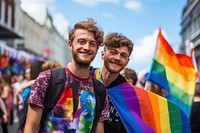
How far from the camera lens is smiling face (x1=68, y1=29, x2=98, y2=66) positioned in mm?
2594

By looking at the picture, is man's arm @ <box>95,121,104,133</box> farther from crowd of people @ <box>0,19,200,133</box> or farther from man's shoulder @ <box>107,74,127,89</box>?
man's shoulder @ <box>107,74,127,89</box>

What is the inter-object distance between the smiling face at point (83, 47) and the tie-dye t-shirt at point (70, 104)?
12 cm

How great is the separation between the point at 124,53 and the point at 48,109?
3.44 ft

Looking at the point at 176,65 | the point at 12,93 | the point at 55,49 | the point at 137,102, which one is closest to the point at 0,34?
the point at 12,93

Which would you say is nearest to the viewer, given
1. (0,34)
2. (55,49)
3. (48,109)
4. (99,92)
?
(48,109)

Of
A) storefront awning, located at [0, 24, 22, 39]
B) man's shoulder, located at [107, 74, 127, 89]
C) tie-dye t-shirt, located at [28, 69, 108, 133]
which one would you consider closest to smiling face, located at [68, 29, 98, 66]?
tie-dye t-shirt, located at [28, 69, 108, 133]

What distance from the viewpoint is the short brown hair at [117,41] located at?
3.28m

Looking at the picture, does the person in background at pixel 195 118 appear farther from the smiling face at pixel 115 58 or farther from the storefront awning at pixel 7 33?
the storefront awning at pixel 7 33

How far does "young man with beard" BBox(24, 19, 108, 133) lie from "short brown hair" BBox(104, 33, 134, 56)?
0.57m

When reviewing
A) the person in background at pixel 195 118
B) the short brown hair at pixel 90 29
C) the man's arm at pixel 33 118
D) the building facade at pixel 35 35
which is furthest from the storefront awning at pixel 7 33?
the man's arm at pixel 33 118

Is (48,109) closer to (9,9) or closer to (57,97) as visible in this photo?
(57,97)

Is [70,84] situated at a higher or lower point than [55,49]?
lower

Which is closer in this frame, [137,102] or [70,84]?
[70,84]

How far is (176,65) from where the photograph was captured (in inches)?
244
